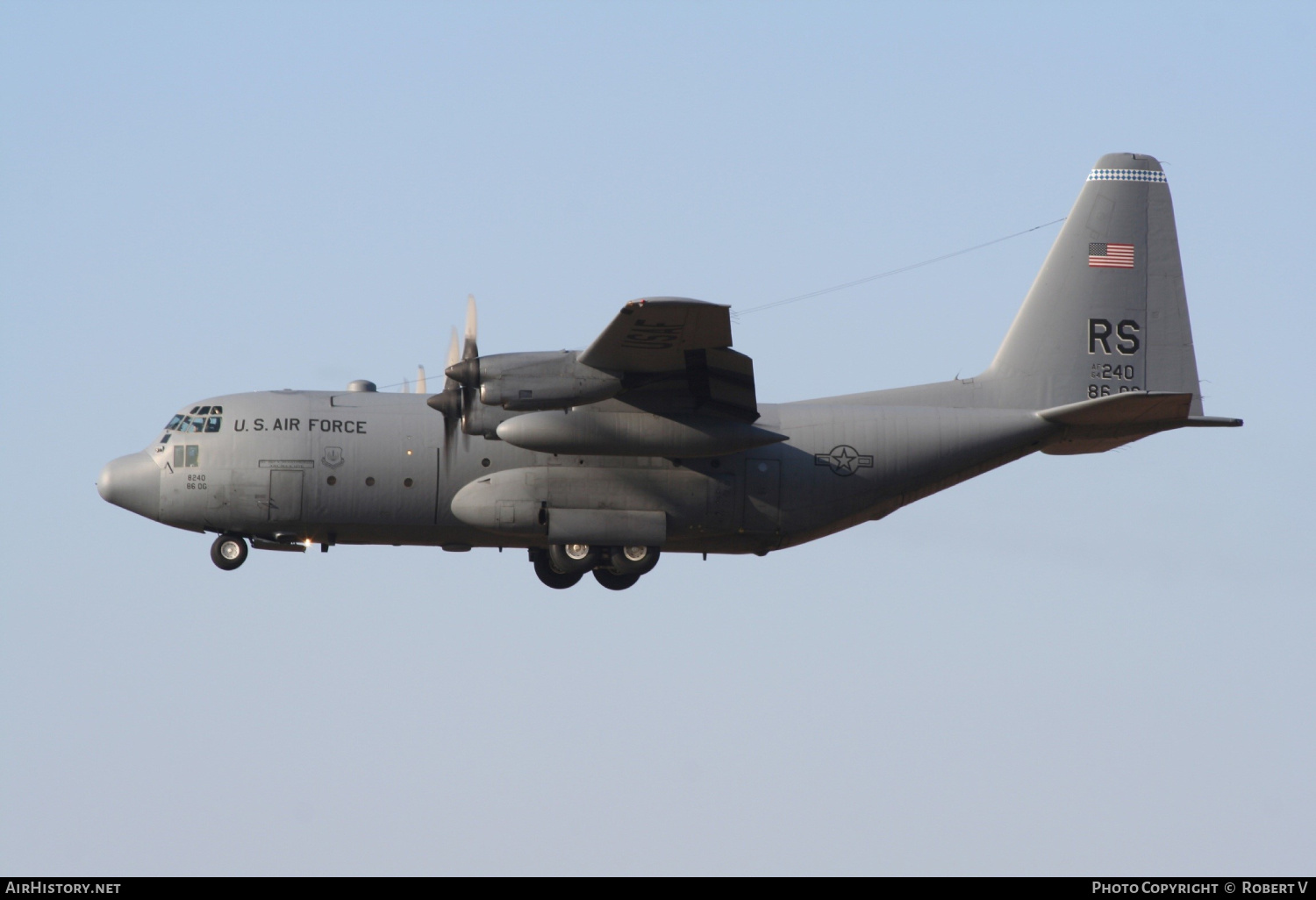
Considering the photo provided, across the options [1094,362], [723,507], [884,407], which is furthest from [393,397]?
Answer: [1094,362]

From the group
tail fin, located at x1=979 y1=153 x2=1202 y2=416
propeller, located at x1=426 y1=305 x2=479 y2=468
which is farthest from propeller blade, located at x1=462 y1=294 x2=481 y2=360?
tail fin, located at x1=979 y1=153 x2=1202 y2=416

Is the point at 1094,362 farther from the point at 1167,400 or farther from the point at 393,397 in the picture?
the point at 393,397

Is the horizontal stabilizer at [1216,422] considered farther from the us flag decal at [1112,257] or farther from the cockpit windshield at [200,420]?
the cockpit windshield at [200,420]

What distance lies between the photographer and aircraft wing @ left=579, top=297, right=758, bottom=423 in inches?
844

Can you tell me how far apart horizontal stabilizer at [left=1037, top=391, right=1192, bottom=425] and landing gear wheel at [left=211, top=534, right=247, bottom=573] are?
467 inches

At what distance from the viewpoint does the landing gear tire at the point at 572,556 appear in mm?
24531

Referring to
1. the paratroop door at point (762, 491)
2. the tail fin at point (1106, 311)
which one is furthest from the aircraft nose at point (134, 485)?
the tail fin at point (1106, 311)

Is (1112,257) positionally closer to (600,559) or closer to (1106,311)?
(1106,311)

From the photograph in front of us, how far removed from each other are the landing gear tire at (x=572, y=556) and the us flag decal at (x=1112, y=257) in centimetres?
897

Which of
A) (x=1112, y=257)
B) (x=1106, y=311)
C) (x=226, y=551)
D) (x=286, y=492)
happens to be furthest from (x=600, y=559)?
(x=1112, y=257)

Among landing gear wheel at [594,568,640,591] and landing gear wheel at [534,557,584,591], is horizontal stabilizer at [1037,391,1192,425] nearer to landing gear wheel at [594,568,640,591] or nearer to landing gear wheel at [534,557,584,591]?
landing gear wheel at [594,568,640,591]
